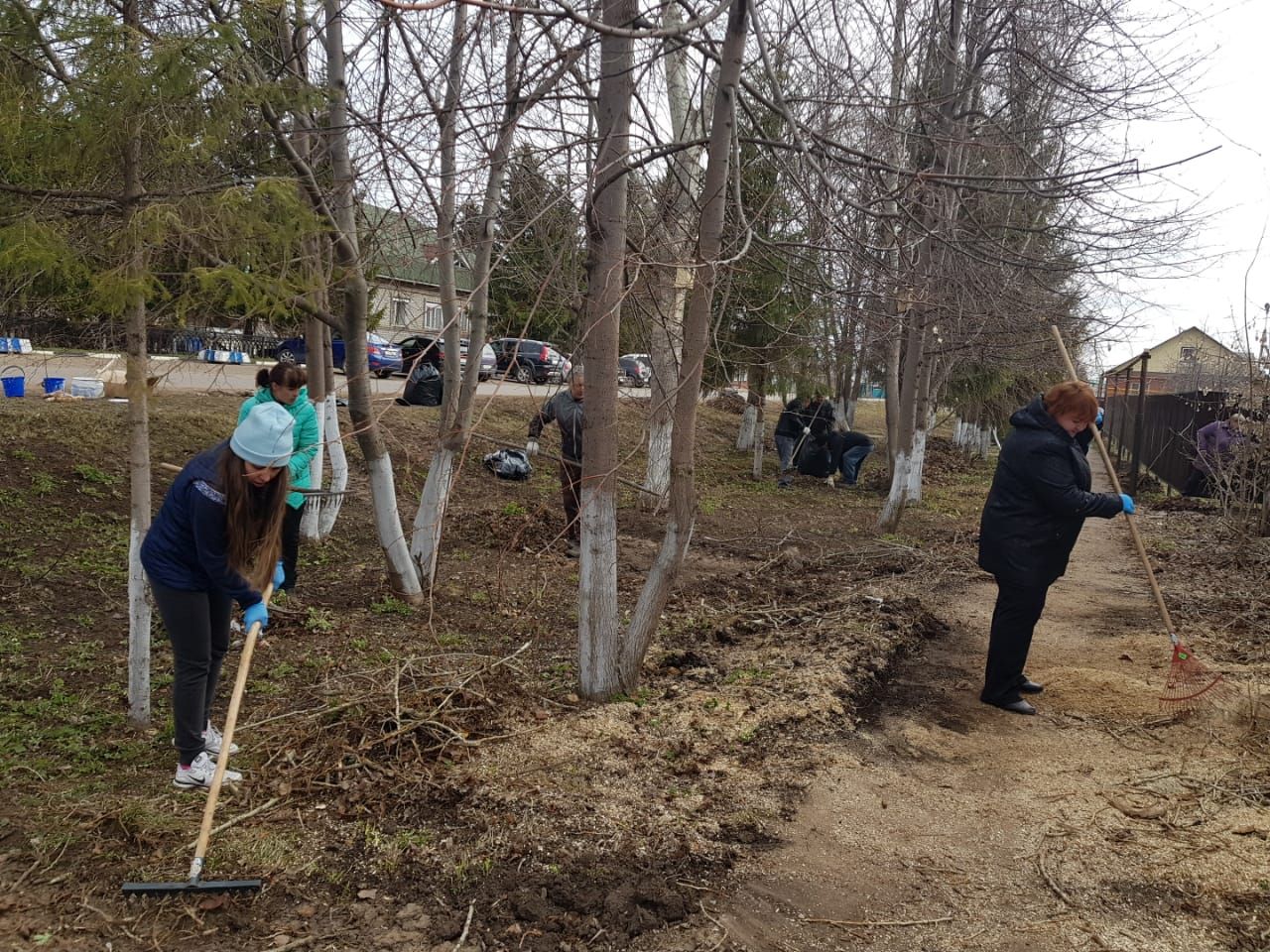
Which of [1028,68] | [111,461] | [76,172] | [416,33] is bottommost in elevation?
[111,461]

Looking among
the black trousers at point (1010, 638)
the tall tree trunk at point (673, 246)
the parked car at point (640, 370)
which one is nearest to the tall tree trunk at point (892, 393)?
the tall tree trunk at point (673, 246)

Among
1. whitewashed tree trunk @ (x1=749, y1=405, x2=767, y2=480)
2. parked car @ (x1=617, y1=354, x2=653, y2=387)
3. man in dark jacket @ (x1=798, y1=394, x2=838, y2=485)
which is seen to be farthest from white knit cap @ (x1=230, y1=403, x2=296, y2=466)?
whitewashed tree trunk @ (x1=749, y1=405, x2=767, y2=480)

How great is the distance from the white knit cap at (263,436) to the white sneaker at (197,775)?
127cm

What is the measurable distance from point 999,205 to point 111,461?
9536mm

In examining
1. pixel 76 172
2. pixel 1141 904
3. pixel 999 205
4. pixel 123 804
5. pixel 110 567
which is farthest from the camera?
pixel 999 205

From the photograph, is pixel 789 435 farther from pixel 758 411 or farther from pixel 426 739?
pixel 426 739

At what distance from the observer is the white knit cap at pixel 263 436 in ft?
11.0

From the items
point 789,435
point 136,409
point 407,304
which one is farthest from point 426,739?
point 789,435

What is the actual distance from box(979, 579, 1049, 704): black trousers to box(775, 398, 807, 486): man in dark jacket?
34.5 ft

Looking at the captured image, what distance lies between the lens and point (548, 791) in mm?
3615

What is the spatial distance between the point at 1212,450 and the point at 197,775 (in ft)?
37.2

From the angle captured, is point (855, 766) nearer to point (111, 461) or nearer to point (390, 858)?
point (390, 858)

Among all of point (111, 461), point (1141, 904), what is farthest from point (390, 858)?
point (111, 461)

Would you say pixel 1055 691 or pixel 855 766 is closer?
pixel 855 766
